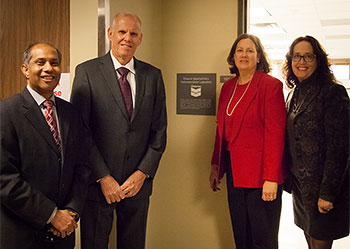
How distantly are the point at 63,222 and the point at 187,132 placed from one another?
1.48 metres

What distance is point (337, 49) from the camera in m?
9.56

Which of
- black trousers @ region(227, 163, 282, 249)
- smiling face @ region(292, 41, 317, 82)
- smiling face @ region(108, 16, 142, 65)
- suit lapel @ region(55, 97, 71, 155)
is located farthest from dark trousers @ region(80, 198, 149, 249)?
smiling face @ region(292, 41, 317, 82)

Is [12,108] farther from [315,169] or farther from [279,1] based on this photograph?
[279,1]

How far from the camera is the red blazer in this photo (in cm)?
196

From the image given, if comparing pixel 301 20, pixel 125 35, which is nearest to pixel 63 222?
pixel 125 35

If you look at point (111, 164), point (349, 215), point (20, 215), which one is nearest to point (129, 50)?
point (111, 164)

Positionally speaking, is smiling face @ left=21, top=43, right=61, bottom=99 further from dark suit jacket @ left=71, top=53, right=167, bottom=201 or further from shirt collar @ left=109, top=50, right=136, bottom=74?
shirt collar @ left=109, top=50, right=136, bottom=74

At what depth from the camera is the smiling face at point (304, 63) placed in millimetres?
1999

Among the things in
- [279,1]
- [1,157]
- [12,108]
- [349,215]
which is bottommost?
[349,215]

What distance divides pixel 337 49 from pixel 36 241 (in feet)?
33.2

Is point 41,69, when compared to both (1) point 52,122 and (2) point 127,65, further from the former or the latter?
(2) point 127,65

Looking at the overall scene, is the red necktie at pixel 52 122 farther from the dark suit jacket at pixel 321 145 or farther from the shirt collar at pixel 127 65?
the dark suit jacket at pixel 321 145

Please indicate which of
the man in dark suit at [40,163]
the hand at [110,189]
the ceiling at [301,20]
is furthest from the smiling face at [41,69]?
the ceiling at [301,20]

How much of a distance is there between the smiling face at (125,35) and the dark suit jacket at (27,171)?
1.65 ft
